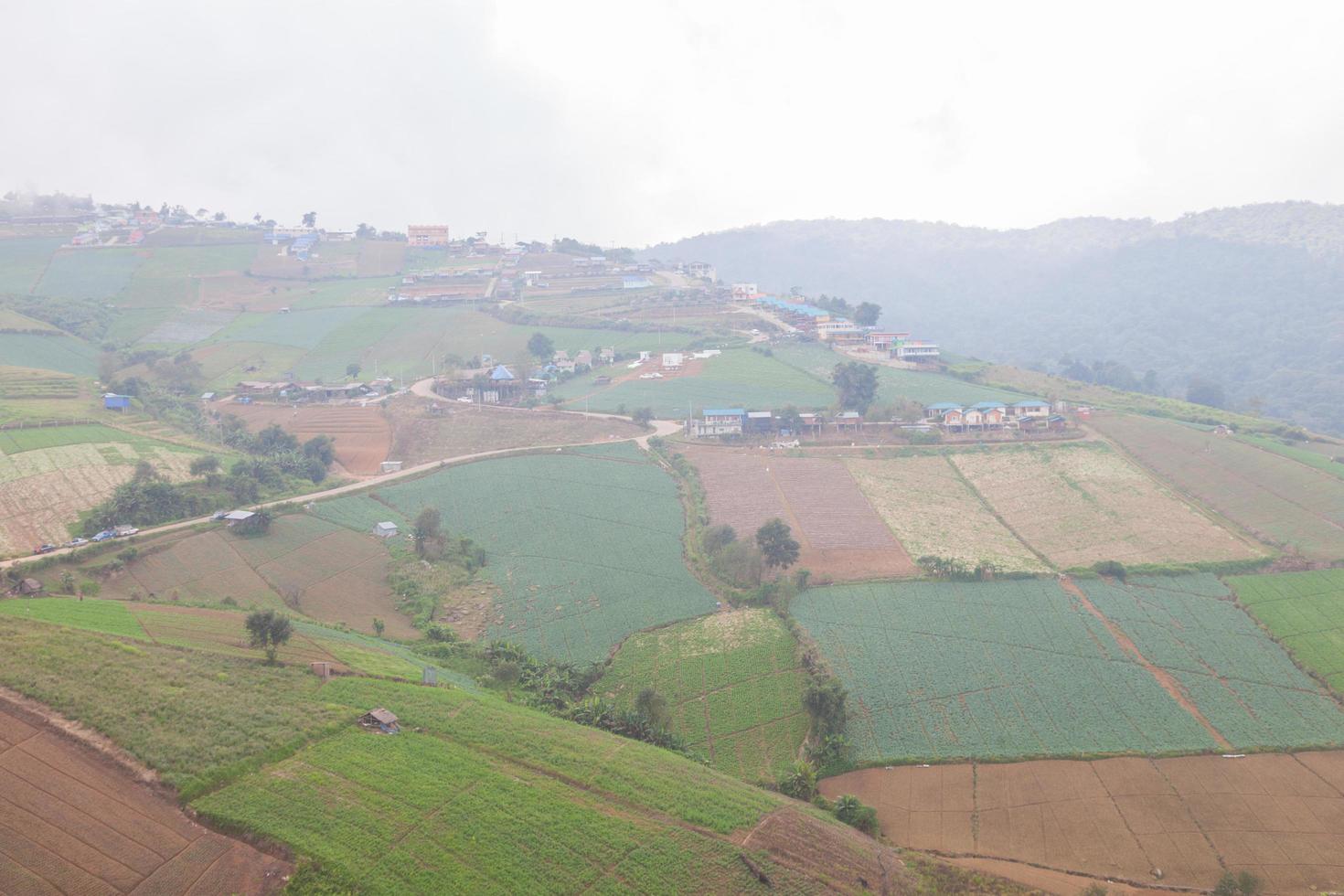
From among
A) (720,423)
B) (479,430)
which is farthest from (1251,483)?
(479,430)

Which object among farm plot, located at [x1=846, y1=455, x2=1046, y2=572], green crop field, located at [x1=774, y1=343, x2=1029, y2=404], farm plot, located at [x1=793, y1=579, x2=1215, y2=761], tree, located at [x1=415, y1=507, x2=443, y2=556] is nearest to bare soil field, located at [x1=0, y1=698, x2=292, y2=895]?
farm plot, located at [x1=793, y1=579, x2=1215, y2=761]

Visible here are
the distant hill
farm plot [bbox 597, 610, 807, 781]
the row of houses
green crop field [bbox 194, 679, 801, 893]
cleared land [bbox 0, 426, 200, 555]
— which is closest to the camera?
green crop field [bbox 194, 679, 801, 893]

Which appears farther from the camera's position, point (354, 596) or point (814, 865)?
point (354, 596)

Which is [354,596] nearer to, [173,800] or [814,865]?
[173,800]

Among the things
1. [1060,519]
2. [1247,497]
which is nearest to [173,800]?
[1060,519]

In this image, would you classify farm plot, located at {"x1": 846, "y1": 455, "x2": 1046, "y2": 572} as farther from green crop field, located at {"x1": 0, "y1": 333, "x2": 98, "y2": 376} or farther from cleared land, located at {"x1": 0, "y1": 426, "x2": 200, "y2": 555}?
green crop field, located at {"x1": 0, "y1": 333, "x2": 98, "y2": 376}

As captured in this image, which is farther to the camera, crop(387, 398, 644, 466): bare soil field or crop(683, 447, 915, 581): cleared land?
crop(387, 398, 644, 466): bare soil field
